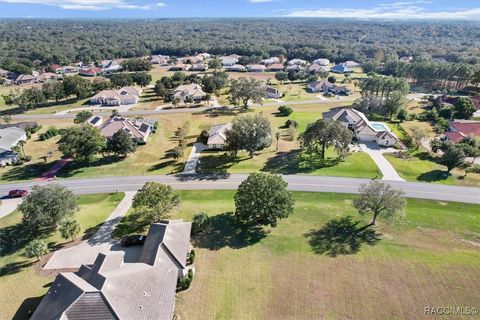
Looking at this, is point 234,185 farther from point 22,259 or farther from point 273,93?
point 273,93

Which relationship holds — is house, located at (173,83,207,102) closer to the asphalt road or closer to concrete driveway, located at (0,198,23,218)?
the asphalt road

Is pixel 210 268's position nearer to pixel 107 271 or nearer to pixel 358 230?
pixel 107 271

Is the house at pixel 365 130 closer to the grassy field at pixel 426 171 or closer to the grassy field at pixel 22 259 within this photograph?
the grassy field at pixel 426 171

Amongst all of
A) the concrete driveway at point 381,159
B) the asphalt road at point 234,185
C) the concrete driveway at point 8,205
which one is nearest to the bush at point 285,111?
the concrete driveway at point 381,159

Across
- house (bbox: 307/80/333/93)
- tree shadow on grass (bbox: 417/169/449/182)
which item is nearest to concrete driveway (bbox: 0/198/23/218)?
tree shadow on grass (bbox: 417/169/449/182)

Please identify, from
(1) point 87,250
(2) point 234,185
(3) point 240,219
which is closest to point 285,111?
(2) point 234,185

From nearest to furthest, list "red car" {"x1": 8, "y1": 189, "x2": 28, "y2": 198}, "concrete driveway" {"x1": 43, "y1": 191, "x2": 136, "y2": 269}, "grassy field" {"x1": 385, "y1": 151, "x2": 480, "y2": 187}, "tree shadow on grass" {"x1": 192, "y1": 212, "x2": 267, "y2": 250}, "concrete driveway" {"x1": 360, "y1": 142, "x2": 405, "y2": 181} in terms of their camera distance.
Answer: "concrete driveway" {"x1": 43, "y1": 191, "x2": 136, "y2": 269} < "tree shadow on grass" {"x1": 192, "y1": 212, "x2": 267, "y2": 250} < "red car" {"x1": 8, "y1": 189, "x2": 28, "y2": 198} < "grassy field" {"x1": 385, "y1": 151, "x2": 480, "y2": 187} < "concrete driveway" {"x1": 360, "y1": 142, "x2": 405, "y2": 181}

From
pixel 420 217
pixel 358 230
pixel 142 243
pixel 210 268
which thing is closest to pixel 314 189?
pixel 358 230
